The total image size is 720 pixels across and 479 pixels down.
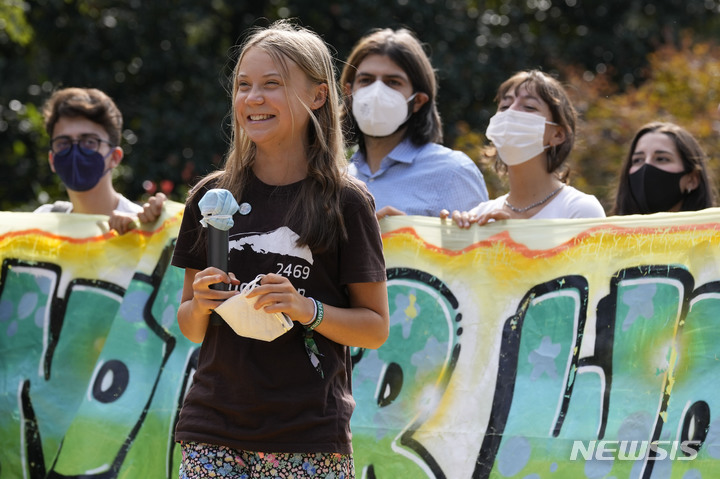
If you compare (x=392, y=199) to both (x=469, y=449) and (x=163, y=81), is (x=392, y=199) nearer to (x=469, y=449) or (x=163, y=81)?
(x=469, y=449)

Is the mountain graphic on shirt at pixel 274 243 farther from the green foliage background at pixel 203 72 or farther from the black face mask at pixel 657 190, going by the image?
the green foliage background at pixel 203 72

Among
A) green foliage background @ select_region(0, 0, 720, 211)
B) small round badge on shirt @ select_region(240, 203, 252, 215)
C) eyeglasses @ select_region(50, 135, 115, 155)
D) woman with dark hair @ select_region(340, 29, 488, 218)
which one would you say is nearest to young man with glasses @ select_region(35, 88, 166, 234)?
eyeglasses @ select_region(50, 135, 115, 155)

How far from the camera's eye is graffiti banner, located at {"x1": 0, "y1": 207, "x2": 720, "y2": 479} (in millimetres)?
3916

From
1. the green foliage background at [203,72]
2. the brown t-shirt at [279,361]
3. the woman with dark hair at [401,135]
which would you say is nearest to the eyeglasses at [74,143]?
the woman with dark hair at [401,135]

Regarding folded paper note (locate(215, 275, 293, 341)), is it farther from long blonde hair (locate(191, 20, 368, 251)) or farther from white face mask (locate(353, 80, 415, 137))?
white face mask (locate(353, 80, 415, 137))

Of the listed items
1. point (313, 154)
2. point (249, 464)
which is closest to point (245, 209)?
point (313, 154)

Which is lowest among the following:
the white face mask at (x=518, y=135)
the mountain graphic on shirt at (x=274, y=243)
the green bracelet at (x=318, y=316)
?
the green bracelet at (x=318, y=316)

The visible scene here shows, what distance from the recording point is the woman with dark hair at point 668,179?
4.84 meters

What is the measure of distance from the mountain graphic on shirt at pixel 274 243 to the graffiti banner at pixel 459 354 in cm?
166

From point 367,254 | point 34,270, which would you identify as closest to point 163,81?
point 34,270

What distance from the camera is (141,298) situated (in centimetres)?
470

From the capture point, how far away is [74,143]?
5.08m

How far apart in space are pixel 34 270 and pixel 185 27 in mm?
8821

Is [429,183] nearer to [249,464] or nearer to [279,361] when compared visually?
[279,361]
